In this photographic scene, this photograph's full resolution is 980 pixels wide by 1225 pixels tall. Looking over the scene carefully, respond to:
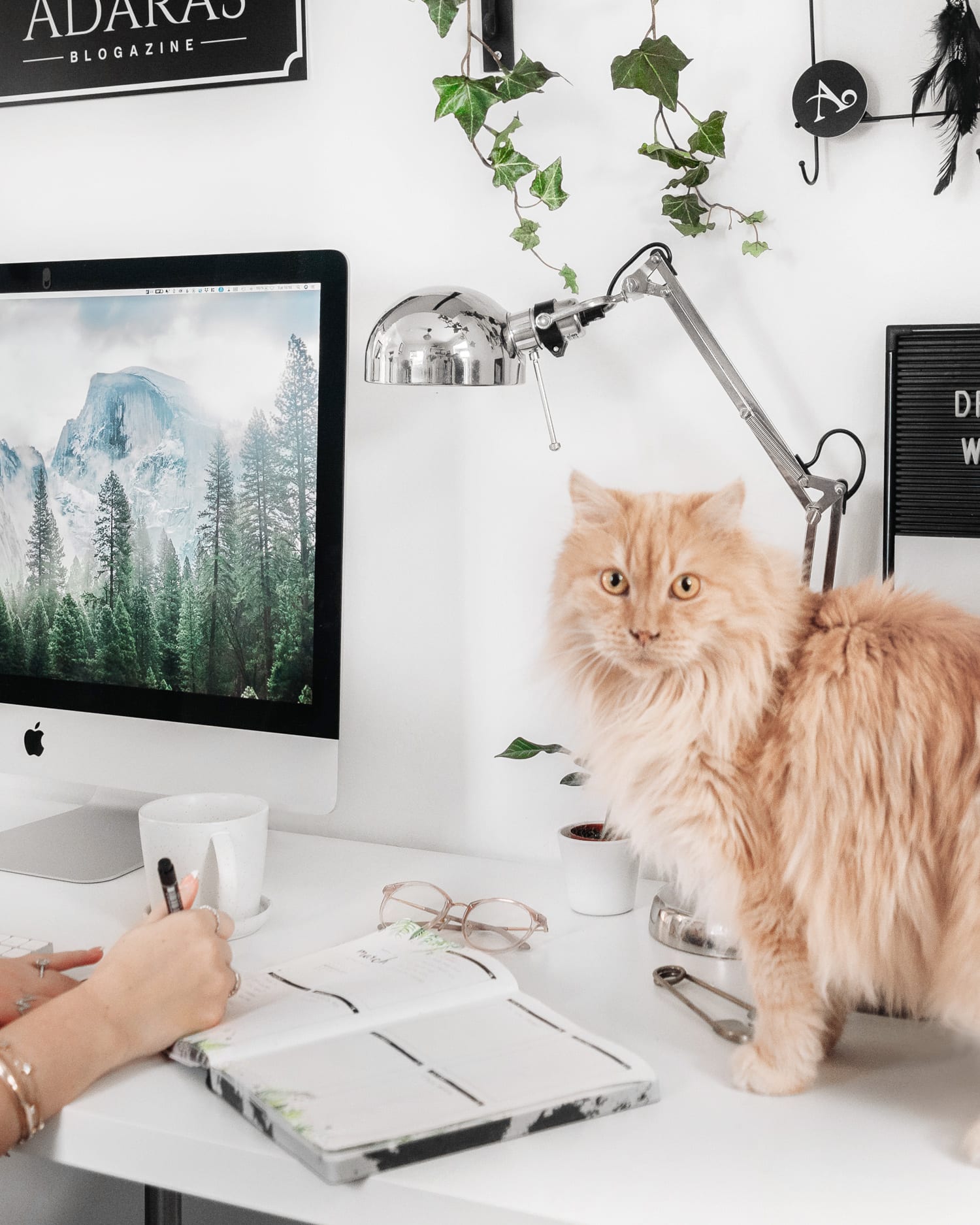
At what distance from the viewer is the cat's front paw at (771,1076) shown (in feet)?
2.65

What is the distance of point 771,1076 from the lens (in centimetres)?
81

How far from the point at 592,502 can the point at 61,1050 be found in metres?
0.59

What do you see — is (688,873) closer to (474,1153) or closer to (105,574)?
(474,1153)

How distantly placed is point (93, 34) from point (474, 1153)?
4.84 ft

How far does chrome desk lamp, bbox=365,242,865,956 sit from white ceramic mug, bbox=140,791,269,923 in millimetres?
417

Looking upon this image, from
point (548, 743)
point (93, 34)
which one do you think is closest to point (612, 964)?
point (548, 743)

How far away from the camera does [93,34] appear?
149cm

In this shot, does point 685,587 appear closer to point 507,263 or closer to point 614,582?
point 614,582

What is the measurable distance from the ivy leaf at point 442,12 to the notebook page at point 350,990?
922 millimetres

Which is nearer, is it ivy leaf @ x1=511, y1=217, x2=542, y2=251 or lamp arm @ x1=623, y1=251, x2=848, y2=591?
lamp arm @ x1=623, y1=251, x2=848, y2=591

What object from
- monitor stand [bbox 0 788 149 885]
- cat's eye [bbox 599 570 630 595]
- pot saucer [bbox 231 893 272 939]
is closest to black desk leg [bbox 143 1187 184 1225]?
pot saucer [bbox 231 893 272 939]

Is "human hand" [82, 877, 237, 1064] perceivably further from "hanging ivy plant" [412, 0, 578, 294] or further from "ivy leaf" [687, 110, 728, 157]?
"ivy leaf" [687, 110, 728, 157]

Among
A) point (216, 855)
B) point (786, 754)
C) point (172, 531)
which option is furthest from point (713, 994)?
point (172, 531)

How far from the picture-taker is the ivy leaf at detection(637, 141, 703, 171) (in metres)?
1.14
